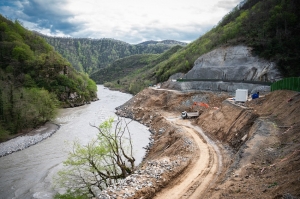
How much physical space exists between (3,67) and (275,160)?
88928 mm

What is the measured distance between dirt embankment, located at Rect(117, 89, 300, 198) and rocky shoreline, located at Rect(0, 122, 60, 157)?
2006 centimetres

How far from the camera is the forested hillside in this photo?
41094mm

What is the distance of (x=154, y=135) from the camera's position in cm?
4069

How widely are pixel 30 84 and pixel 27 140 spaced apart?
41842 mm

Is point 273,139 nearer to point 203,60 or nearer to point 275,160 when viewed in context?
point 275,160

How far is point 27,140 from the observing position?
37688mm

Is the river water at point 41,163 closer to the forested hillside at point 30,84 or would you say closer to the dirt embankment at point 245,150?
the dirt embankment at point 245,150

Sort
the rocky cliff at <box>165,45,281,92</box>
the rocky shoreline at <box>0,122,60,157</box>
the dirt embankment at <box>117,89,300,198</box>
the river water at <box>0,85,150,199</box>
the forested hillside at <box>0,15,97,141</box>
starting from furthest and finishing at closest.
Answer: the rocky cliff at <box>165,45,281,92</box> → the forested hillside at <box>0,15,97,141</box> → the rocky shoreline at <box>0,122,60,157</box> → the river water at <box>0,85,150,199</box> → the dirt embankment at <box>117,89,300,198</box>

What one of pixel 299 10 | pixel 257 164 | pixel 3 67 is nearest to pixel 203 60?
pixel 299 10

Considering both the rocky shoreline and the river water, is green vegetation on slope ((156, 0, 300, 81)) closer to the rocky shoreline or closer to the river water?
the river water

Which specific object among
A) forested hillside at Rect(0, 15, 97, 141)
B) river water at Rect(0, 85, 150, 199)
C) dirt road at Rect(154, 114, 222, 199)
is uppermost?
forested hillside at Rect(0, 15, 97, 141)

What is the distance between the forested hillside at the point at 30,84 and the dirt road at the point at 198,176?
33621 millimetres

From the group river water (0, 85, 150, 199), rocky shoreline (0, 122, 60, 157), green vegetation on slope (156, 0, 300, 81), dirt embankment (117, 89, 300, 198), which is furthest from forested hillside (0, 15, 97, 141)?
green vegetation on slope (156, 0, 300, 81)

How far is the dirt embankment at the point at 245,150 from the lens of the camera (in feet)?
39.6
